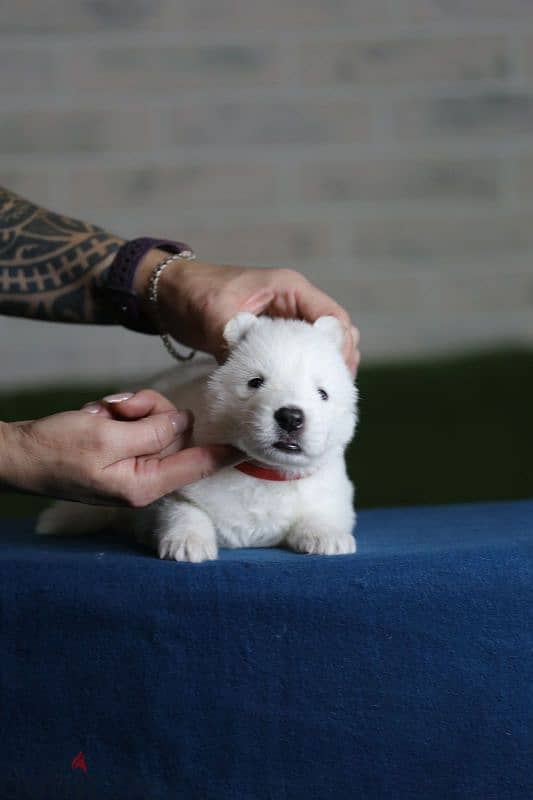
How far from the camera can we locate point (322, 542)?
1.16m

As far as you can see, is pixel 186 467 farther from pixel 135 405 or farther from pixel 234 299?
pixel 234 299

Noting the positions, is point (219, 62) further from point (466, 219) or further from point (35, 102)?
point (466, 219)

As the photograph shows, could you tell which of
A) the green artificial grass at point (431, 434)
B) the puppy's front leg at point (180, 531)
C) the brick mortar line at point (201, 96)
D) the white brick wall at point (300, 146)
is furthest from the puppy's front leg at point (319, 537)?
the brick mortar line at point (201, 96)

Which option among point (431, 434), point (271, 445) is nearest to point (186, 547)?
point (271, 445)

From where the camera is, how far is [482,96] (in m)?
2.44

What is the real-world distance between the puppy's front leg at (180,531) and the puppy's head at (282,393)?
0.35ft

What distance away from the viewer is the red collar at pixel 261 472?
1.24 metres

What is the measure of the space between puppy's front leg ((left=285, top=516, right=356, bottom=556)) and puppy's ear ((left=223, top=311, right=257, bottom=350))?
0.25 m

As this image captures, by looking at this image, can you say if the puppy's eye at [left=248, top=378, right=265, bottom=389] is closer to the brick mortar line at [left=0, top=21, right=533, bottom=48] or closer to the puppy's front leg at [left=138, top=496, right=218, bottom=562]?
the puppy's front leg at [left=138, top=496, right=218, bottom=562]

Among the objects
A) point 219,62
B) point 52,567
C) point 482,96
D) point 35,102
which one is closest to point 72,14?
point 35,102

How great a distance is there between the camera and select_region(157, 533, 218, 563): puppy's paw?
1.08 meters

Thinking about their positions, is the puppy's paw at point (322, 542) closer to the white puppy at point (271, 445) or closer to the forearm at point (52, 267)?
the white puppy at point (271, 445)

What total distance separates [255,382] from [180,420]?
4.6 inches

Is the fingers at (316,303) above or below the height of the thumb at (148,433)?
above
